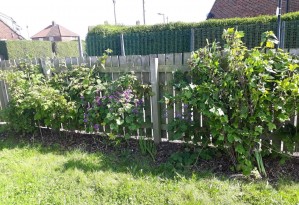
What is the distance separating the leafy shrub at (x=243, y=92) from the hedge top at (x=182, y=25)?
780cm

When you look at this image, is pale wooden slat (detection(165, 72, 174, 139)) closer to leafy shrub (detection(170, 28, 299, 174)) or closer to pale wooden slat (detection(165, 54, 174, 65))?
pale wooden slat (detection(165, 54, 174, 65))

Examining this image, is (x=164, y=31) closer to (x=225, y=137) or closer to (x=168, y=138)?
(x=168, y=138)

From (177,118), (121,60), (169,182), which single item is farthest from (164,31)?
(169,182)

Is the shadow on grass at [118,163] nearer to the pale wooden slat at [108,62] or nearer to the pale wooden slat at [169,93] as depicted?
the pale wooden slat at [169,93]

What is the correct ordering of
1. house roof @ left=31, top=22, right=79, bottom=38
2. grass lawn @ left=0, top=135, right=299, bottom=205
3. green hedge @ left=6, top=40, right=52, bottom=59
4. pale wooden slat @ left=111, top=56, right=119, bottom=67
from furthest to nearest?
house roof @ left=31, top=22, right=79, bottom=38 → green hedge @ left=6, top=40, right=52, bottom=59 → pale wooden slat @ left=111, top=56, right=119, bottom=67 → grass lawn @ left=0, top=135, right=299, bottom=205

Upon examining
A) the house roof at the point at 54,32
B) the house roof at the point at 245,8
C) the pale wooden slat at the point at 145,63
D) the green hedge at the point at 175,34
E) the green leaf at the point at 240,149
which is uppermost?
the house roof at the point at 54,32

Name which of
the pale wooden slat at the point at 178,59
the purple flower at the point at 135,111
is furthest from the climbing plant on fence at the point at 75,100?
the pale wooden slat at the point at 178,59

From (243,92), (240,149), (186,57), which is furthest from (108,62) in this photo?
(240,149)

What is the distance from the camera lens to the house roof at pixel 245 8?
44.3 ft

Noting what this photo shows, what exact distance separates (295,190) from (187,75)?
1771mm

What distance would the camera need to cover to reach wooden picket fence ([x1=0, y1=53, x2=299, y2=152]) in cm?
335


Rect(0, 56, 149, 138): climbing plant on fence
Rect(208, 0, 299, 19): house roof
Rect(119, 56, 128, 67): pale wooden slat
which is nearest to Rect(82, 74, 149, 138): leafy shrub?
Rect(0, 56, 149, 138): climbing plant on fence

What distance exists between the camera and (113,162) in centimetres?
320

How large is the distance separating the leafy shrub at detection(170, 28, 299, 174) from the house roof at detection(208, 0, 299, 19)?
12.6m
